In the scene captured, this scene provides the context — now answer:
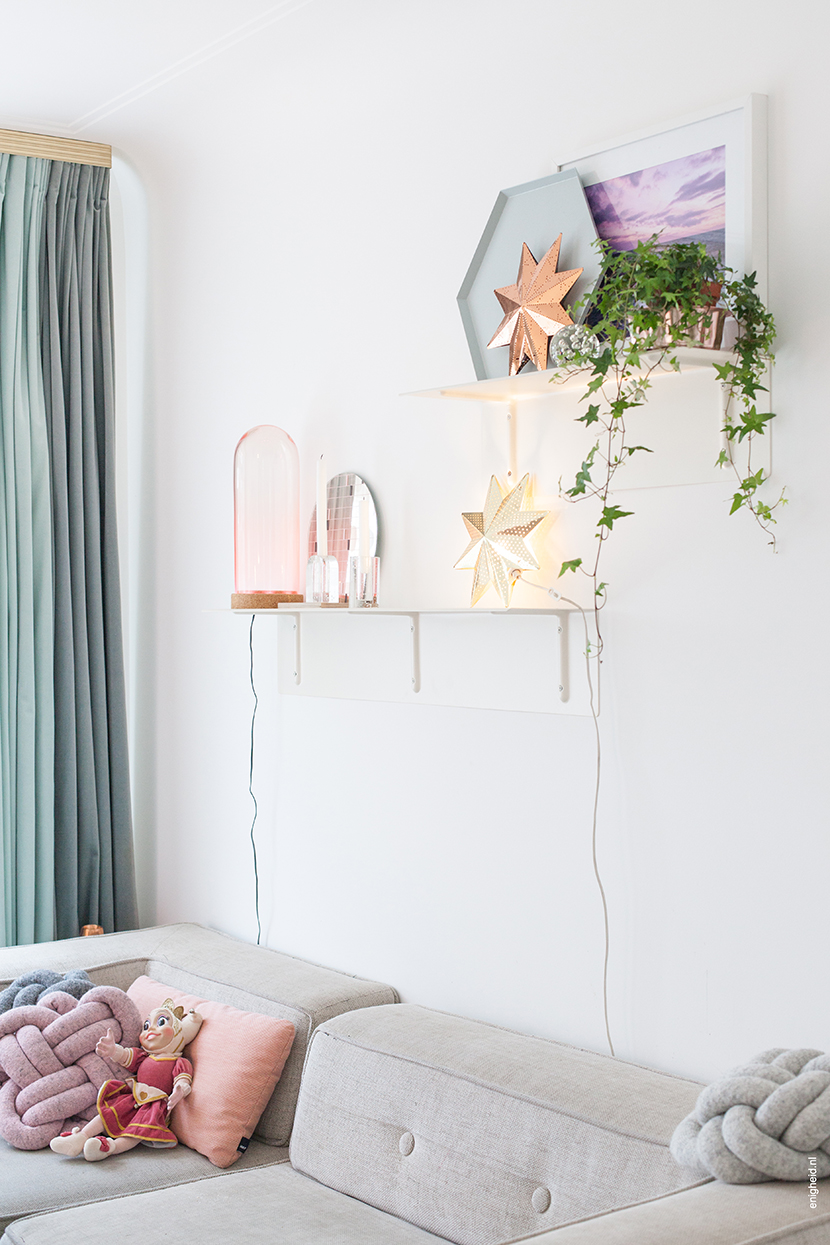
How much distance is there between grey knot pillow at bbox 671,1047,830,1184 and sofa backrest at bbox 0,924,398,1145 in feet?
3.26

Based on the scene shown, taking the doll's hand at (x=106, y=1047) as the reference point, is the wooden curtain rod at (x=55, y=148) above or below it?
above

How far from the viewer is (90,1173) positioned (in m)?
2.16

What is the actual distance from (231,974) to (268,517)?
991 millimetres

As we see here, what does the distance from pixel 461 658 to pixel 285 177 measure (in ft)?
4.09

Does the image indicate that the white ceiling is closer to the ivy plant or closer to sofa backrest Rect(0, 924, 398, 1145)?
the ivy plant

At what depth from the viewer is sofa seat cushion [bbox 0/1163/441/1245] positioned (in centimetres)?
188

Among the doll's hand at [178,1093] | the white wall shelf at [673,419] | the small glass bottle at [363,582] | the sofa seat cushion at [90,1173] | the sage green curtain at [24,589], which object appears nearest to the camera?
the white wall shelf at [673,419]

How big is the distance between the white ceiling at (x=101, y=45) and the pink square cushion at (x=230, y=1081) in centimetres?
199

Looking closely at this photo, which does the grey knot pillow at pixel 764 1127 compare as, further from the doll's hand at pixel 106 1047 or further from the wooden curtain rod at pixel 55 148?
the wooden curtain rod at pixel 55 148

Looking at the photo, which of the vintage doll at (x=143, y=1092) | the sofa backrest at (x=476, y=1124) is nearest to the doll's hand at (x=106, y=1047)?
the vintage doll at (x=143, y=1092)

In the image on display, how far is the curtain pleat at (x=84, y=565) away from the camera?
3188 mm

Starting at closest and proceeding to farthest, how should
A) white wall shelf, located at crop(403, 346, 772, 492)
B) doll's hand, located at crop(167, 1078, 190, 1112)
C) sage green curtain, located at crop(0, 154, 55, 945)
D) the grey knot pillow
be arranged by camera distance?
the grey knot pillow
white wall shelf, located at crop(403, 346, 772, 492)
doll's hand, located at crop(167, 1078, 190, 1112)
sage green curtain, located at crop(0, 154, 55, 945)

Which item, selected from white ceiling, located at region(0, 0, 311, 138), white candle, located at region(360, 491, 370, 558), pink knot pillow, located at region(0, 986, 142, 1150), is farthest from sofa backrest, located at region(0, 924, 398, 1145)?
white ceiling, located at region(0, 0, 311, 138)

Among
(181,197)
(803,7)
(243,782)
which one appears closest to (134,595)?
(243,782)
